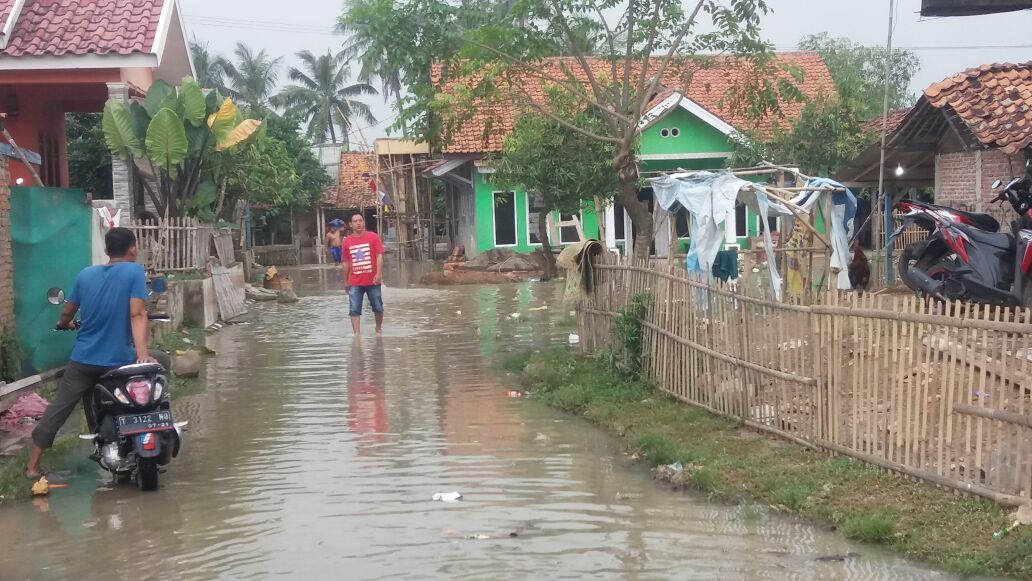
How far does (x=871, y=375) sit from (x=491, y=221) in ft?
81.6

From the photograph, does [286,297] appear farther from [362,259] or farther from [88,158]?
[362,259]

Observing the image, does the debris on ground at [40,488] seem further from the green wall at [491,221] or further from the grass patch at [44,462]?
the green wall at [491,221]

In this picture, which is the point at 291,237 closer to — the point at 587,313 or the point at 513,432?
the point at 587,313

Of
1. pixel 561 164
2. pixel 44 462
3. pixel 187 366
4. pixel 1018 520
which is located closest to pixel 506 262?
pixel 561 164

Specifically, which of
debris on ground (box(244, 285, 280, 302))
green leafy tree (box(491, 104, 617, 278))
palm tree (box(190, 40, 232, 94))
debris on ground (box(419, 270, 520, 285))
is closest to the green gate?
green leafy tree (box(491, 104, 617, 278))

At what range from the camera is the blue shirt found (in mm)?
7180

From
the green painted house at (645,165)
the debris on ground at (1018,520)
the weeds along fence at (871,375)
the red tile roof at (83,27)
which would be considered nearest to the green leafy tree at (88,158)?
the red tile roof at (83,27)

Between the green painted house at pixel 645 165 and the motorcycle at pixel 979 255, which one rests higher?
the green painted house at pixel 645 165

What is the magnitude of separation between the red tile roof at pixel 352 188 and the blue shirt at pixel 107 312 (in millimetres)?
36749

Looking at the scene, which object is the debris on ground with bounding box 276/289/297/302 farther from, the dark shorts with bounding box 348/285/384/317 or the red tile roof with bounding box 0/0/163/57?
the dark shorts with bounding box 348/285/384/317

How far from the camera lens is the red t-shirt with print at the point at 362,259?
15.0 m

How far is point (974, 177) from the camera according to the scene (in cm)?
1518

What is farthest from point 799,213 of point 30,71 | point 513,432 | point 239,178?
point 239,178

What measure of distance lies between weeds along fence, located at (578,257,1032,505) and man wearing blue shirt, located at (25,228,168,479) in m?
4.30
